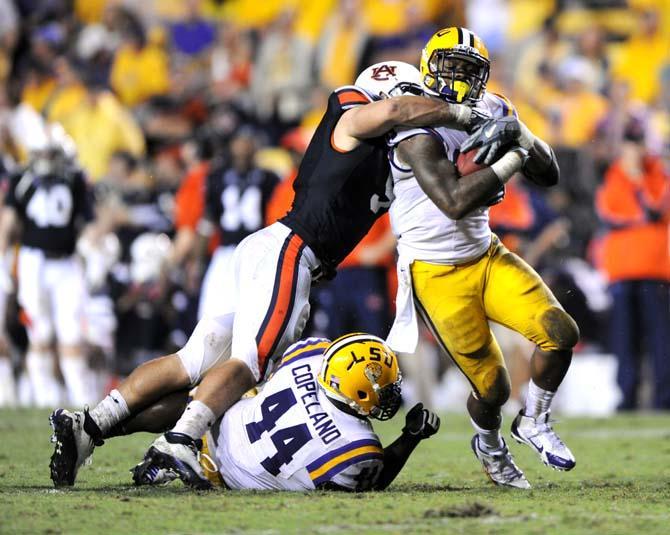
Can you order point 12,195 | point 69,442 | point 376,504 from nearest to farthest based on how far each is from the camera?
point 376,504 → point 69,442 → point 12,195

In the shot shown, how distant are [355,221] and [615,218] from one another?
17.1 ft

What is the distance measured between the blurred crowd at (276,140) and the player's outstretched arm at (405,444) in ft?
15.0

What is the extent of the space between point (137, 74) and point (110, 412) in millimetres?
10252

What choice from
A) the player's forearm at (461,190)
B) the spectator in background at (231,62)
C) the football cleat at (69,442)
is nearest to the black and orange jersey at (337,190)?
the player's forearm at (461,190)

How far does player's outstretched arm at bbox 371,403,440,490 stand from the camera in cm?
526

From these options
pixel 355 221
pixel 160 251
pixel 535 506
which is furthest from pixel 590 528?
pixel 160 251

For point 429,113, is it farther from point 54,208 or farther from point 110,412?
point 54,208

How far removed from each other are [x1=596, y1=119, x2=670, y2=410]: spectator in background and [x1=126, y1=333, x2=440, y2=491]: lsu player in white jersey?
5279 mm

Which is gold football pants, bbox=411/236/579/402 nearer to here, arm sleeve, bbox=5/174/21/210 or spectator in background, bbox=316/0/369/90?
arm sleeve, bbox=5/174/21/210

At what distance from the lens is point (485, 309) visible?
5.45 meters

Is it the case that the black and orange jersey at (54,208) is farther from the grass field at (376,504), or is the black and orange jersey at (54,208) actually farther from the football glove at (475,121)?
the football glove at (475,121)

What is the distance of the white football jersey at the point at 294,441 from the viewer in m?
5.11

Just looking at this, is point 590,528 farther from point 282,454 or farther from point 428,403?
point 428,403

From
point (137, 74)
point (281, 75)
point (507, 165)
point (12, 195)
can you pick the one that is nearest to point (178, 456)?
point (507, 165)
